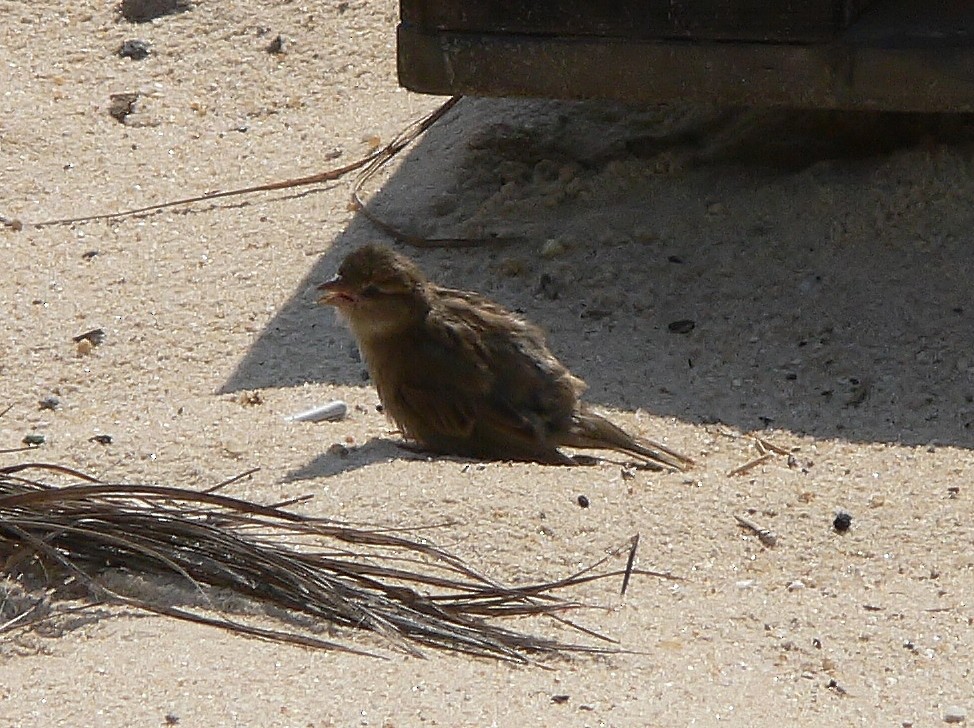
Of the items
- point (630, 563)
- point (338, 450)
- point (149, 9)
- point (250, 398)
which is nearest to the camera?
point (630, 563)

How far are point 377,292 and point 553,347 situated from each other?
3.03 feet

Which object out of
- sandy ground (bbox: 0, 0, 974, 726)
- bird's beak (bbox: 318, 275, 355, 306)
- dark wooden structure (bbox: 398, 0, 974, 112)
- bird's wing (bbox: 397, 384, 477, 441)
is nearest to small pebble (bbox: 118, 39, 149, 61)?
sandy ground (bbox: 0, 0, 974, 726)

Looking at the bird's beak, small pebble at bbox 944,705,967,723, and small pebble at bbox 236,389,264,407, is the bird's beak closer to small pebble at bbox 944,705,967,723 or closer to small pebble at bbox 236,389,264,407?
small pebble at bbox 236,389,264,407

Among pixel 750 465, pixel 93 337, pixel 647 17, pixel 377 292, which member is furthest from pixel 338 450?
pixel 647 17

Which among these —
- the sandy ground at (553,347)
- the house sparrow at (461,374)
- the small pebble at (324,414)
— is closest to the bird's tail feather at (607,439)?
the house sparrow at (461,374)

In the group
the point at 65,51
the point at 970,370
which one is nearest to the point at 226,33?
the point at 65,51

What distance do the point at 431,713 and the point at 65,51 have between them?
6680 millimetres

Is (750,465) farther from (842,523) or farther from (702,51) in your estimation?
(702,51)

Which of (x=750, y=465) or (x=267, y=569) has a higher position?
(x=267, y=569)

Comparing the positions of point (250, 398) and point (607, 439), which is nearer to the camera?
point (607, 439)

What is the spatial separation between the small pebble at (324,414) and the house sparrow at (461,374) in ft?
0.68

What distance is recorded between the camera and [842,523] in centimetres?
479

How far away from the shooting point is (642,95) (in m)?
6.59

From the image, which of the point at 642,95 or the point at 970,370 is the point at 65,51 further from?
the point at 970,370
